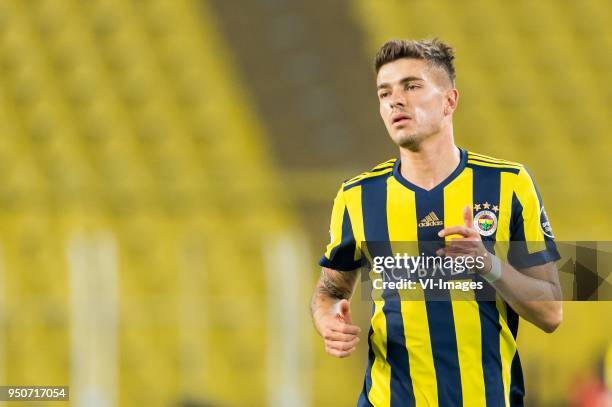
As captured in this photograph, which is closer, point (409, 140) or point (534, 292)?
point (534, 292)

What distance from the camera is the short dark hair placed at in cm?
333

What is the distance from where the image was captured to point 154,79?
34.7 ft

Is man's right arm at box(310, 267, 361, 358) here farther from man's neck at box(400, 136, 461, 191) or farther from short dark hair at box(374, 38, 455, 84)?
short dark hair at box(374, 38, 455, 84)

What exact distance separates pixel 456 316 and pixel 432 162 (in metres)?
0.43

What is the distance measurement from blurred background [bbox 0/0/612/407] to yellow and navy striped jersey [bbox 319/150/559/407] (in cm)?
355

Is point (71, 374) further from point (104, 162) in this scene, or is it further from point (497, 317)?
point (497, 317)

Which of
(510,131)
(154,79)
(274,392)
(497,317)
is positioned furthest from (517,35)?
(497,317)

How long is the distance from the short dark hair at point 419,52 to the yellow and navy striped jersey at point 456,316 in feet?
0.95

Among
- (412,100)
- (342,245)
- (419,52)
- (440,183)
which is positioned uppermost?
(419,52)

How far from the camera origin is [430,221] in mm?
3342


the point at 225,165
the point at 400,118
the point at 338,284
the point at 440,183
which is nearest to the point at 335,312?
the point at 338,284

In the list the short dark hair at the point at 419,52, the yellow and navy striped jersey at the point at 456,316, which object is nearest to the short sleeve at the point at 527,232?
the yellow and navy striped jersey at the point at 456,316

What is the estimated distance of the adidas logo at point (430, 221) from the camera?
10.9 ft

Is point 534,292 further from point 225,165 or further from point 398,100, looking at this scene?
point 225,165
